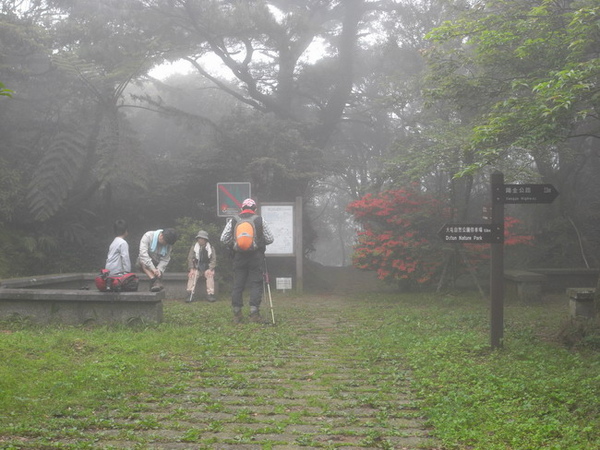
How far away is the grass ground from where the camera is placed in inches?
181

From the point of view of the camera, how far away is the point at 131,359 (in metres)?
6.82

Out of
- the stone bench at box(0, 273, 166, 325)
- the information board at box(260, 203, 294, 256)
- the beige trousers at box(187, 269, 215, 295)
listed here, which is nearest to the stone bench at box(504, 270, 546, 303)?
the information board at box(260, 203, 294, 256)

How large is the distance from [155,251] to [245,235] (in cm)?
222

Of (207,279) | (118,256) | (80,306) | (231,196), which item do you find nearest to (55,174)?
(231,196)

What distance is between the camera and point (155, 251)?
1101 centimetres

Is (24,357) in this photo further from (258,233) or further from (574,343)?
(574,343)

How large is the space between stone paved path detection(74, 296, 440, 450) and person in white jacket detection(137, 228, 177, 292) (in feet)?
11.6

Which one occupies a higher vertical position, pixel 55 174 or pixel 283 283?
pixel 55 174

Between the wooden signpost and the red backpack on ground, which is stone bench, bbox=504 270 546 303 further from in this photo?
the red backpack on ground

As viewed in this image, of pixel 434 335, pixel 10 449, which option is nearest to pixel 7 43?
pixel 434 335

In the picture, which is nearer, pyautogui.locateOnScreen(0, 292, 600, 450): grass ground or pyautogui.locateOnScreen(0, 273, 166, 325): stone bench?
pyautogui.locateOnScreen(0, 292, 600, 450): grass ground

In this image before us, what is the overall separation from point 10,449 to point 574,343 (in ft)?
21.1

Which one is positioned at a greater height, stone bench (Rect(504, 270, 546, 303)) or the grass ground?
stone bench (Rect(504, 270, 546, 303))

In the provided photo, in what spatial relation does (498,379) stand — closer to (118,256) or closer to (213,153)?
(118,256)
